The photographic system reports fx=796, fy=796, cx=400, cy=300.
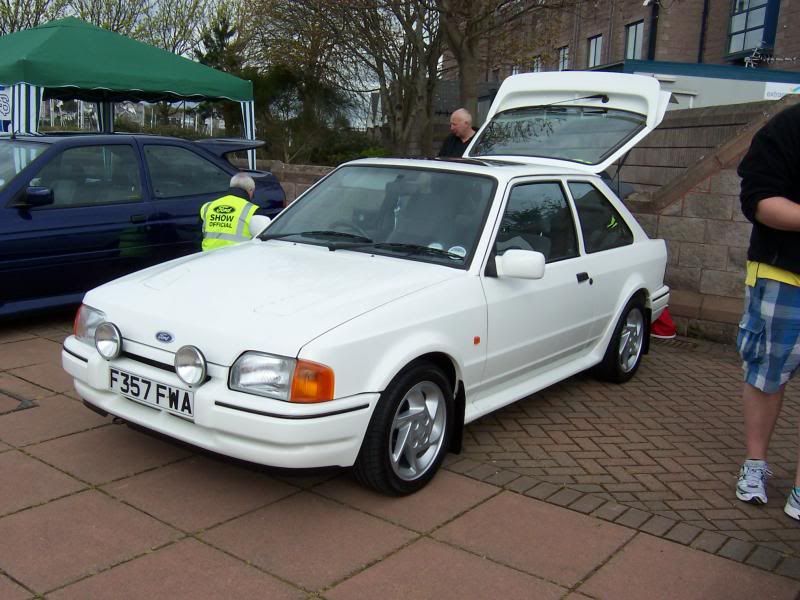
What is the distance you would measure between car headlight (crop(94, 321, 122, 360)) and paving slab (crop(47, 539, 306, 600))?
101 centimetres

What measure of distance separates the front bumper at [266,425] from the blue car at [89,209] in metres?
3.23

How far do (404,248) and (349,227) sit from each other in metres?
0.48

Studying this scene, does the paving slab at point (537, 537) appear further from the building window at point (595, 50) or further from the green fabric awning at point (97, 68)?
the building window at point (595, 50)

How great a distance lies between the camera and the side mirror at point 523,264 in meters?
4.11

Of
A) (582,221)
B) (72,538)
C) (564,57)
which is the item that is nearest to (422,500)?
(72,538)

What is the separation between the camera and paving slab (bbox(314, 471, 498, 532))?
3.68 meters

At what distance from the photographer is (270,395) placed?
334cm

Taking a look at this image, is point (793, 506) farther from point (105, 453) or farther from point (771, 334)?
point (105, 453)

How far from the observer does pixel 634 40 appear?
30.5 m

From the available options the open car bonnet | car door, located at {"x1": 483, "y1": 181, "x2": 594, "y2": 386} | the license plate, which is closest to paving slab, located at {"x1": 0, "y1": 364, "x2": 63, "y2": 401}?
the license plate

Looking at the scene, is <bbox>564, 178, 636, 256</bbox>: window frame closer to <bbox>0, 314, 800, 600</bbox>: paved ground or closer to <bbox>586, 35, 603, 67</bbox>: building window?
<bbox>0, 314, 800, 600</bbox>: paved ground

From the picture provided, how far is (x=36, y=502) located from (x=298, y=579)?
1.37 m

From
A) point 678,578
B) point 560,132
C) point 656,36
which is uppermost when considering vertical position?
point 656,36

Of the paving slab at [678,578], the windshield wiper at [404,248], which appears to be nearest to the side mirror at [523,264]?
the windshield wiper at [404,248]
